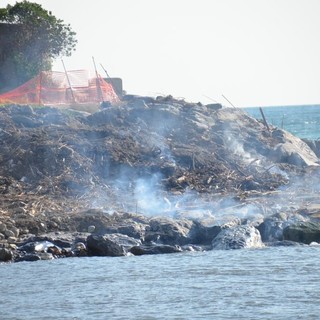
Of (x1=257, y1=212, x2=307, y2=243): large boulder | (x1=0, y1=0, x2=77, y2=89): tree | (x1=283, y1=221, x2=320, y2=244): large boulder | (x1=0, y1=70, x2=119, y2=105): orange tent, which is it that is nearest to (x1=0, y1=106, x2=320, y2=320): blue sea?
(x1=283, y1=221, x2=320, y2=244): large boulder

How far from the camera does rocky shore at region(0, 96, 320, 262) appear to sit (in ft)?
66.8

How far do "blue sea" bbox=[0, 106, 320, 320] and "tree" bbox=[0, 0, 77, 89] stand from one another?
22.8 metres

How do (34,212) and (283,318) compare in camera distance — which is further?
(34,212)

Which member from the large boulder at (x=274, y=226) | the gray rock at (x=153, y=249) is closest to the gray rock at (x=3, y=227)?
the gray rock at (x=153, y=249)

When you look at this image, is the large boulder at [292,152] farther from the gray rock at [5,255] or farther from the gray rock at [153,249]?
the gray rock at [5,255]

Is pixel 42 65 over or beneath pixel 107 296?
over

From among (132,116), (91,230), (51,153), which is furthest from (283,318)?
(132,116)

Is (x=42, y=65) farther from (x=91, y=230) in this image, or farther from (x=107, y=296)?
(x=107, y=296)

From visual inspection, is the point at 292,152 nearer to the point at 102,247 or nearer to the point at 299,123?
the point at 102,247

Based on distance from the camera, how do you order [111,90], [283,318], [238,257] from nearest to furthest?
[283,318], [238,257], [111,90]

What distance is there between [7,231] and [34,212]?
177 centimetres

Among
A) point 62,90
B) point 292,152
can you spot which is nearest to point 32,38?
point 62,90

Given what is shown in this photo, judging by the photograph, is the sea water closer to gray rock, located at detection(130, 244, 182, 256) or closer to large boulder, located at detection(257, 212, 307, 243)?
gray rock, located at detection(130, 244, 182, 256)

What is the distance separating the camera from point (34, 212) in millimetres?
22141
